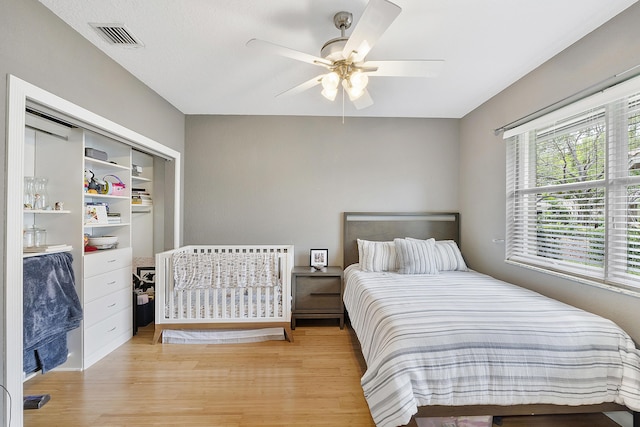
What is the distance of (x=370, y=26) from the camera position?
1401 millimetres

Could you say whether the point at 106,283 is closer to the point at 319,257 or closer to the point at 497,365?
the point at 319,257

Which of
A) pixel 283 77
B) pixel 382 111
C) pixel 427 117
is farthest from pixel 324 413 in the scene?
pixel 427 117

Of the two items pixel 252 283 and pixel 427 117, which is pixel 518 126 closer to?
pixel 427 117

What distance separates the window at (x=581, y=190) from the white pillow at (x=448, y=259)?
49 cm

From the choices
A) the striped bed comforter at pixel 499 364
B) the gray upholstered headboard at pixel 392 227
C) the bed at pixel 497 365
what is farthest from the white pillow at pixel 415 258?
A: the striped bed comforter at pixel 499 364

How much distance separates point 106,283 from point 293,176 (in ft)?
7.00

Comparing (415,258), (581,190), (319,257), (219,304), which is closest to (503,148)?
(581,190)

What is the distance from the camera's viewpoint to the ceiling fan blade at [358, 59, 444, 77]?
171cm

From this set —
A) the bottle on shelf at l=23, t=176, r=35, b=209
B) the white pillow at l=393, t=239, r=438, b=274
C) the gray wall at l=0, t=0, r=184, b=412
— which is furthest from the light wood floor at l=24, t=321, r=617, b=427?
the bottle on shelf at l=23, t=176, r=35, b=209

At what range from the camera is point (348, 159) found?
3604mm

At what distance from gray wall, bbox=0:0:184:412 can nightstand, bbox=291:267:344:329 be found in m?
2.12

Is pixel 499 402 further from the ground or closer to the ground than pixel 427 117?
closer to the ground

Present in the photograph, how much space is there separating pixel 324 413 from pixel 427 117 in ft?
10.8

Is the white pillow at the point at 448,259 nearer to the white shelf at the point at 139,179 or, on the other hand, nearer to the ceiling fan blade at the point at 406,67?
the ceiling fan blade at the point at 406,67
